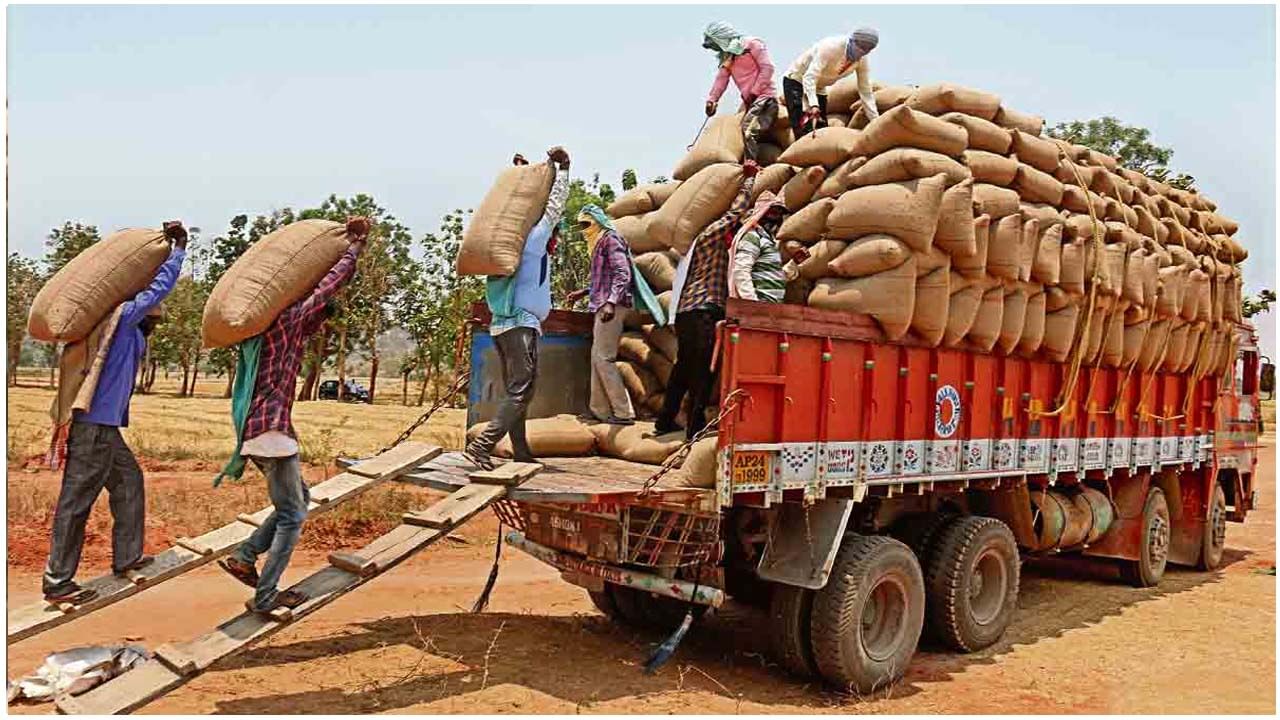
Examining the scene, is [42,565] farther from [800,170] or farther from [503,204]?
[800,170]

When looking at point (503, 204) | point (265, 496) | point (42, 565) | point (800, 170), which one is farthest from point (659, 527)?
point (265, 496)

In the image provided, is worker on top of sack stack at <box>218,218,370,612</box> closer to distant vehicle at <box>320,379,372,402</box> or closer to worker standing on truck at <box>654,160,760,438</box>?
worker standing on truck at <box>654,160,760,438</box>

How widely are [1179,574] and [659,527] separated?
22.2 feet

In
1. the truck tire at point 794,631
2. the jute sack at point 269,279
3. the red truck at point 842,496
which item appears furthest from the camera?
the truck tire at point 794,631

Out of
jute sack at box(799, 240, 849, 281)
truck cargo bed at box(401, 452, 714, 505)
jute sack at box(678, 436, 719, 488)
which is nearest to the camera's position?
truck cargo bed at box(401, 452, 714, 505)

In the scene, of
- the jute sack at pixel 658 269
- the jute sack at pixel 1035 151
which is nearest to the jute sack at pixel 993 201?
the jute sack at pixel 1035 151

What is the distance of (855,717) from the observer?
5.09 m

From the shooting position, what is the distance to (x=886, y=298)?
5.55 m

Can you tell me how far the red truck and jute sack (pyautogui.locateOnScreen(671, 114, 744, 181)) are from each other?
1.33 m

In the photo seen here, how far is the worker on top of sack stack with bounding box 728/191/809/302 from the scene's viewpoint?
576 cm

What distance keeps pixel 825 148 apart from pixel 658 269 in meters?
1.45

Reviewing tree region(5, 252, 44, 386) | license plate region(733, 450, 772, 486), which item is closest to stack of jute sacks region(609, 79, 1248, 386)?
license plate region(733, 450, 772, 486)

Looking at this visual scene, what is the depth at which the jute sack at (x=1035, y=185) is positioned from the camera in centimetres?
661

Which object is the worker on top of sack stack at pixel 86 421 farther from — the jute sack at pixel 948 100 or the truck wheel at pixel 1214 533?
the truck wheel at pixel 1214 533
